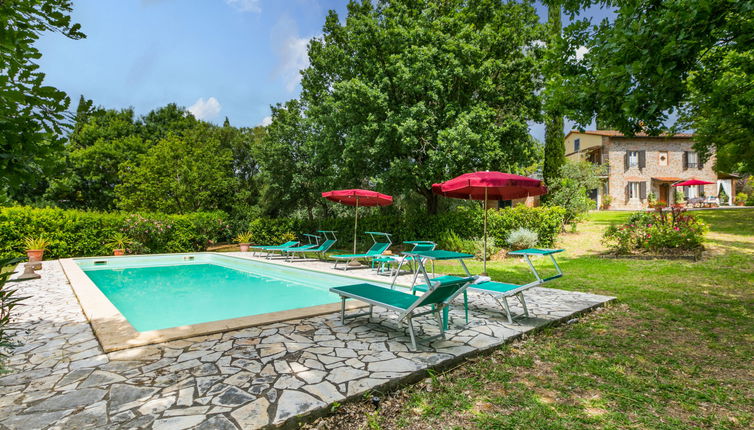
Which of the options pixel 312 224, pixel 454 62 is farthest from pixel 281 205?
pixel 454 62

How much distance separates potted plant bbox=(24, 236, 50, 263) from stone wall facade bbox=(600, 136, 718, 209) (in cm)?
3678

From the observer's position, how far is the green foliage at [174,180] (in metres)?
Result: 21.5

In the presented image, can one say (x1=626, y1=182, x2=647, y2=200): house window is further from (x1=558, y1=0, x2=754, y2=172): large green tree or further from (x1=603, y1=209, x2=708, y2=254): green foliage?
(x1=558, y1=0, x2=754, y2=172): large green tree

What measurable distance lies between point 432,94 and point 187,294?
33.4 ft

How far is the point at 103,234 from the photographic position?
48.5ft

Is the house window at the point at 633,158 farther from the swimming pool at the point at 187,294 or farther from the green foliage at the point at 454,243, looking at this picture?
the swimming pool at the point at 187,294

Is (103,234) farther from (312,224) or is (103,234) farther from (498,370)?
(498,370)

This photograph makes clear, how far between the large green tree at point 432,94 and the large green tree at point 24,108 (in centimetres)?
1145

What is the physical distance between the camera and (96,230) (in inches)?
575

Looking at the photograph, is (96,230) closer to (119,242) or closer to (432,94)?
(119,242)

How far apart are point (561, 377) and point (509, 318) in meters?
1.44

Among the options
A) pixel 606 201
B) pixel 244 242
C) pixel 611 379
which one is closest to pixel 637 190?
pixel 606 201

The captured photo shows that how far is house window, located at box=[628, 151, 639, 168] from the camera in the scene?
31.3 metres

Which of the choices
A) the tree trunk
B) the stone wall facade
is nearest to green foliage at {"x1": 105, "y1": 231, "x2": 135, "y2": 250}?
the tree trunk
